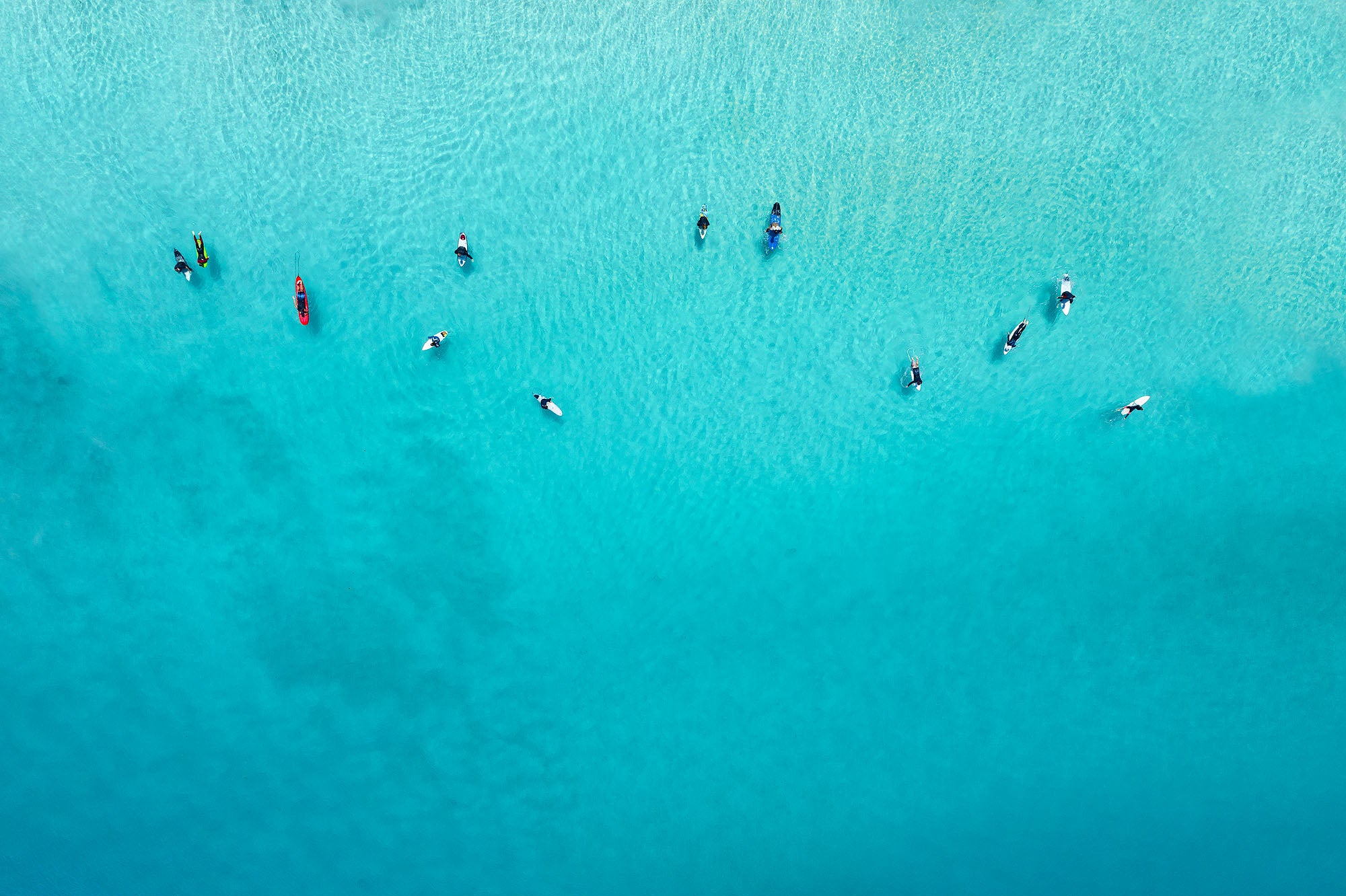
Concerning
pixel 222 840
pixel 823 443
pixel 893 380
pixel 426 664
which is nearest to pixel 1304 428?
pixel 893 380

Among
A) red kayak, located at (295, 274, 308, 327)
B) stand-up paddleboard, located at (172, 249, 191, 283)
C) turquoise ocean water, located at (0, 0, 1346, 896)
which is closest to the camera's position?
stand-up paddleboard, located at (172, 249, 191, 283)

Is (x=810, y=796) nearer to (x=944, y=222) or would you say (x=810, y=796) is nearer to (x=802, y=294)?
(x=802, y=294)

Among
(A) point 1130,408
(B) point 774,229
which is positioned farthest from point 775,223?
(A) point 1130,408

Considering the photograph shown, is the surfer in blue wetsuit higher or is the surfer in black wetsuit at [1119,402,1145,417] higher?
the surfer in blue wetsuit

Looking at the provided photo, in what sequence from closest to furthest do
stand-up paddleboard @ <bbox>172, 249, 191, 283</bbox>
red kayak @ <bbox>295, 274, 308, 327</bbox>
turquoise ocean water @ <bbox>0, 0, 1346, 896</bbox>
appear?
1. stand-up paddleboard @ <bbox>172, 249, 191, 283</bbox>
2. red kayak @ <bbox>295, 274, 308, 327</bbox>
3. turquoise ocean water @ <bbox>0, 0, 1346, 896</bbox>

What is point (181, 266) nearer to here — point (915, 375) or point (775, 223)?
point (775, 223)

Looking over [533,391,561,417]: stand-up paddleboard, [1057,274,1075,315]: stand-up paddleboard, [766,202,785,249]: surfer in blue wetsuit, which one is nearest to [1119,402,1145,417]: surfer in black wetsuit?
[1057,274,1075,315]: stand-up paddleboard

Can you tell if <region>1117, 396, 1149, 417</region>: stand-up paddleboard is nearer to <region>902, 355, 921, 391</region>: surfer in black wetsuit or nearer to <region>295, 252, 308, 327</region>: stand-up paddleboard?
<region>902, 355, 921, 391</region>: surfer in black wetsuit
